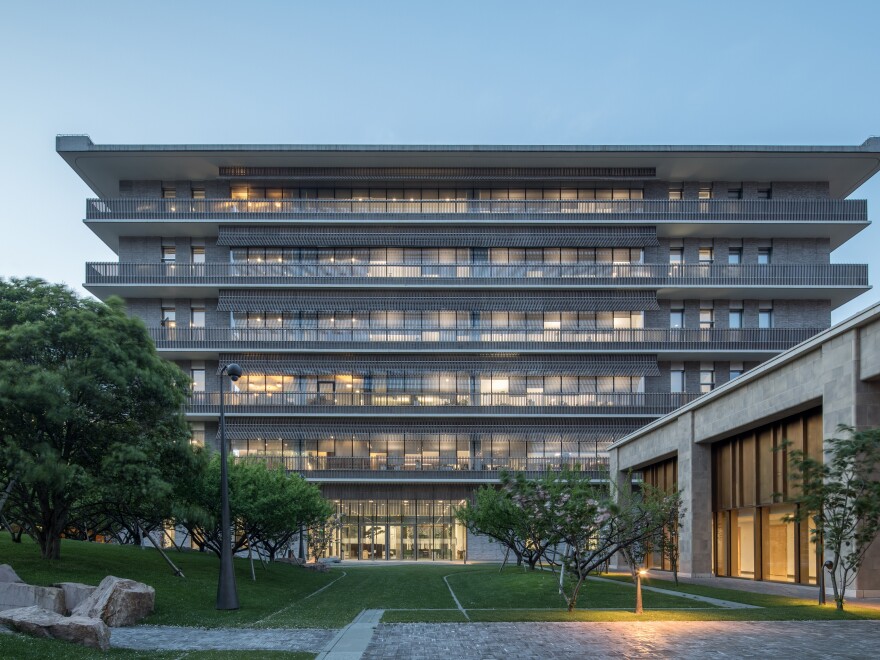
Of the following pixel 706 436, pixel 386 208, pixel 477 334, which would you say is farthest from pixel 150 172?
pixel 706 436

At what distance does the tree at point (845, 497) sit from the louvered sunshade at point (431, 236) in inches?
1532

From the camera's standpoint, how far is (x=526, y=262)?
197ft

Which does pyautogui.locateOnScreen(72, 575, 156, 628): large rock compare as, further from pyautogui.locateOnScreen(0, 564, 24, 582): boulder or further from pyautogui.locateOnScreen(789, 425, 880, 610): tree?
pyautogui.locateOnScreen(789, 425, 880, 610): tree

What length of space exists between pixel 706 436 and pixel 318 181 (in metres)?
37.2

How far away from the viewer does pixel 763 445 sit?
30.7m

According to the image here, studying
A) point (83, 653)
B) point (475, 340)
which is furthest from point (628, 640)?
point (475, 340)

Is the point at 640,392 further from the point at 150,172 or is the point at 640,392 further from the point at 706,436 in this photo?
the point at 150,172

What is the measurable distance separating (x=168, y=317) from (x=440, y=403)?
72.5ft

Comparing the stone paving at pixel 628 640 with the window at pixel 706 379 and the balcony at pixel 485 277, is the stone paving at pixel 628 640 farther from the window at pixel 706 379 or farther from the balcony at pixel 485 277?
the window at pixel 706 379

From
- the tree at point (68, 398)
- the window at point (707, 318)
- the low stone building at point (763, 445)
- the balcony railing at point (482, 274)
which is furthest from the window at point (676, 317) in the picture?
the tree at point (68, 398)

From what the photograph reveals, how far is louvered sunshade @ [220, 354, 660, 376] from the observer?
5844 cm

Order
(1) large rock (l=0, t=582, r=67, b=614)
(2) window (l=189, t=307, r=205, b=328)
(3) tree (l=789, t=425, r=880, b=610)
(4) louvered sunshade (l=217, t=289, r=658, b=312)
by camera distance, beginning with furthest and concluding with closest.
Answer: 1. (2) window (l=189, t=307, r=205, b=328)
2. (4) louvered sunshade (l=217, t=289, r=658, b=312)
3. (3) tree (l=789, t=425, r=880, b=610)
4. (1) large rock (l=0, t=582, r=67, b=614)

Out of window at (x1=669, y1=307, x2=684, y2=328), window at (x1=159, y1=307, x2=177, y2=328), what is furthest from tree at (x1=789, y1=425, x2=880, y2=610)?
window at (x1=159, y1=307, x2=177, y2=328)

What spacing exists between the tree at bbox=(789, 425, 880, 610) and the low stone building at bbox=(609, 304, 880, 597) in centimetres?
169
